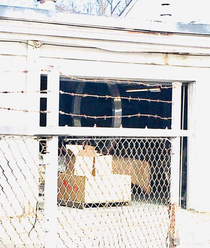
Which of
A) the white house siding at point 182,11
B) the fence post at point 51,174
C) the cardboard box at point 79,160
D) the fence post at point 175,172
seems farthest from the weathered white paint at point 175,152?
the white house siding at point 182,11

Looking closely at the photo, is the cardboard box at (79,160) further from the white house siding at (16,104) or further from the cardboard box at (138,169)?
the white house siding at (16,104)

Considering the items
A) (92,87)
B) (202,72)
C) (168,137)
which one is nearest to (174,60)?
(202,72)

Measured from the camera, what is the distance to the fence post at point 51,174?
3703mm

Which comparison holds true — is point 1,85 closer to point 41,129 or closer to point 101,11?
point 41,129

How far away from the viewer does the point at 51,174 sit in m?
3.72

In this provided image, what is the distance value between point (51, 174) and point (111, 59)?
5.37 meters

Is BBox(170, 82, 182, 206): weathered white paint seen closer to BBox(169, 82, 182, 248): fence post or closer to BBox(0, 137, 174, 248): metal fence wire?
BBox(169, 82, 182, 248): fence post

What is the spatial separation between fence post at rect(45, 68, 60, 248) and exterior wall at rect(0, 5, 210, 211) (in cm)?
382

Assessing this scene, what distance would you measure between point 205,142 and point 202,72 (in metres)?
1.22

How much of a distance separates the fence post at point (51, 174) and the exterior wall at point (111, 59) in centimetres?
382

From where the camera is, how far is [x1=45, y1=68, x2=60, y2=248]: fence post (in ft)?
12.1

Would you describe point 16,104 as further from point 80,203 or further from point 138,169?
point 138,169

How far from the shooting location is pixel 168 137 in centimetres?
454

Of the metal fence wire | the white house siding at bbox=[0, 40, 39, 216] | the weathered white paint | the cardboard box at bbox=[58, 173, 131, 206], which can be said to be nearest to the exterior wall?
the white house siding at bbox=[0, 40, 39, 216]
